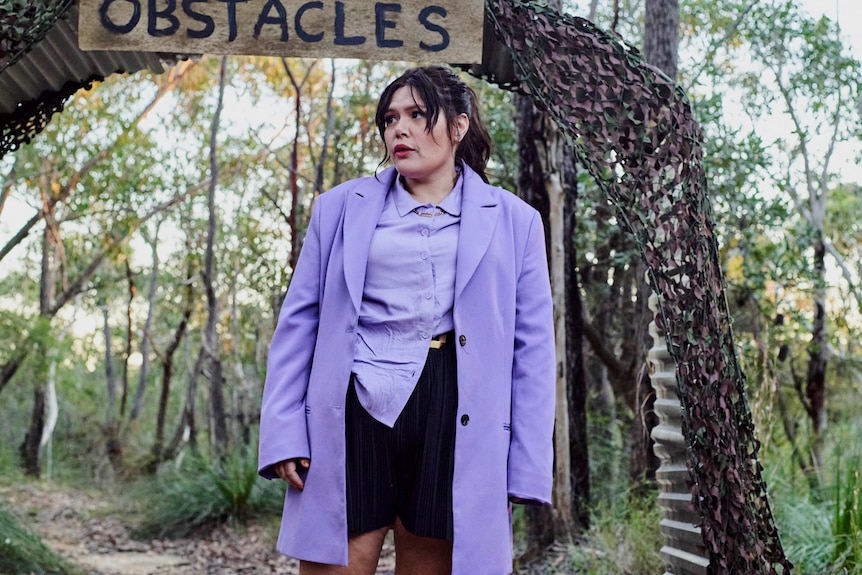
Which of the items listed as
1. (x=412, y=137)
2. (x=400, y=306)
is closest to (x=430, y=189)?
(x=412, y=137)

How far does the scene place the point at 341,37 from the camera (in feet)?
11.7

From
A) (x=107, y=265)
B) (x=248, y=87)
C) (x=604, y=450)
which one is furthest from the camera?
(x=107, y=265)

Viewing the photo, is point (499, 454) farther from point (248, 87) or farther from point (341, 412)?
point (248, 87)

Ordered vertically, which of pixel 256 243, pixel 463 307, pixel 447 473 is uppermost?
pixel 256 243

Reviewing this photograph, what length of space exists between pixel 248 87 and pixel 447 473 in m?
14.7

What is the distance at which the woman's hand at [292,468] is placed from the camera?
94.3 inches

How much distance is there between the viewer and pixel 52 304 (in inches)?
664

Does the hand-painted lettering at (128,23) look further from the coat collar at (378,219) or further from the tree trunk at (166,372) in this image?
the tree trunk at (166,372)

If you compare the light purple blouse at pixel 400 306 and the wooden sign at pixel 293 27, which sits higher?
the wooden sign at pixel 293 27

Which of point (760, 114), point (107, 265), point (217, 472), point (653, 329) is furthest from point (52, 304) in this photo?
point (653, 329)

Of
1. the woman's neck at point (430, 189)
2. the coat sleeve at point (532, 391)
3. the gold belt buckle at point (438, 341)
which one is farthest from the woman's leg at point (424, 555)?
the woman's neck at point (430, 189)

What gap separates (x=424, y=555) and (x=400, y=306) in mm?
640

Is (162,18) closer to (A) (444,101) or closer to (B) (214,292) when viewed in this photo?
(A) (444,101)

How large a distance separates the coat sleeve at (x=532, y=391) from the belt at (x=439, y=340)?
0.21 m
